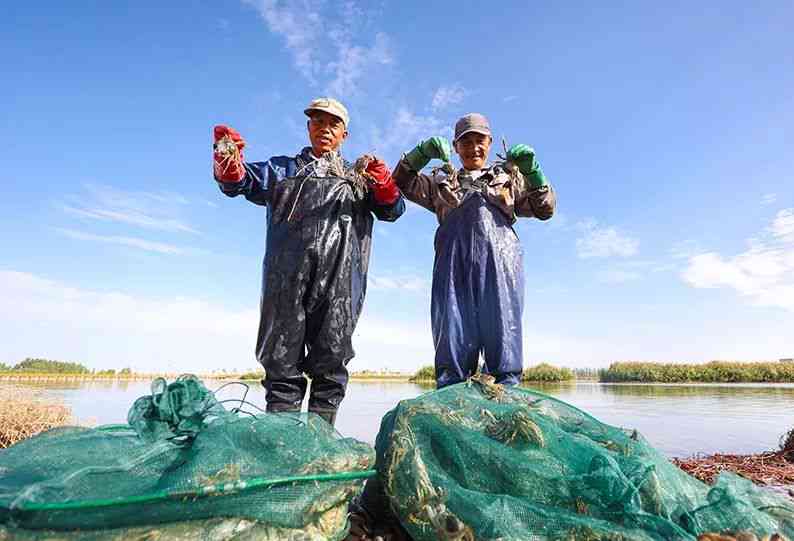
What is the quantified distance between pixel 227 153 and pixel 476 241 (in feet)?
6.88

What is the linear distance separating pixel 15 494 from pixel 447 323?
9.34ft

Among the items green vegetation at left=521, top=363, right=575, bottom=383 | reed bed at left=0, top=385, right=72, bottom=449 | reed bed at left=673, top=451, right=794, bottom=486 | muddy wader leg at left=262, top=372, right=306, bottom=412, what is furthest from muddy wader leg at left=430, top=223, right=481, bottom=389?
green vegetation at left=521, top=363, right=575, bottom=383

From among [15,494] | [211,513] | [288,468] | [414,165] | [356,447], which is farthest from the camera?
[414,165]

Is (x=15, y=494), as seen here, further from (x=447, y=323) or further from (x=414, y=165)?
(x=414, y=165)

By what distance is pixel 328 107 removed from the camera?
3.96m

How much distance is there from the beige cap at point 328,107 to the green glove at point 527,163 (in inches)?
56.7

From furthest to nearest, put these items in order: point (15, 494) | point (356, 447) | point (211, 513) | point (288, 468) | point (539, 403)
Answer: point (539, 403) < point (356, 447) < point (288, 468) < point (211, 513) < point (15, 494)

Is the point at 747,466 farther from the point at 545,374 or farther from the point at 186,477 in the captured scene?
the point at 545,374

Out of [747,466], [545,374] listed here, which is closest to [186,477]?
[747,466]

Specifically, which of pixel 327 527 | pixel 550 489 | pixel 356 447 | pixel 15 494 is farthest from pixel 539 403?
pixel 15 494

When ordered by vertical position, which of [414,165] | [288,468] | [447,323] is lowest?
[288,468]

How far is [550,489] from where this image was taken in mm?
1917

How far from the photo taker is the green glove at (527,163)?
12.6ft

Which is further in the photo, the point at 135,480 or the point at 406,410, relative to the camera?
the point at 406,410
